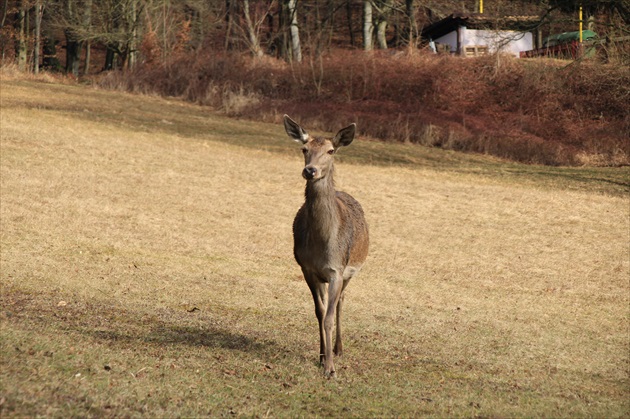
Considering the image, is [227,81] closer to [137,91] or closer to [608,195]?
[137,91]

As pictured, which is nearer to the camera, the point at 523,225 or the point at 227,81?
the point at 523,225

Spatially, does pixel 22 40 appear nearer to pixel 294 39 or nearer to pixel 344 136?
pixel 294 39

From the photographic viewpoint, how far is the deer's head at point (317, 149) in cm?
884

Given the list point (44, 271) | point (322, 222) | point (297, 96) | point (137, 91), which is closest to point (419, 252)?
point (44, 271)

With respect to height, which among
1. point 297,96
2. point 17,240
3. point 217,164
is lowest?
point 17,240

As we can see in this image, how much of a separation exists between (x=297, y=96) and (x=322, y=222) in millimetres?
33891

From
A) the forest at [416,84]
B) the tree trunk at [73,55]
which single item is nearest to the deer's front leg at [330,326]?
the forest at [416,84]

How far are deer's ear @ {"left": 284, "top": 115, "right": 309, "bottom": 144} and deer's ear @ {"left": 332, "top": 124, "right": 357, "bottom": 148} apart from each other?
34 centimetres

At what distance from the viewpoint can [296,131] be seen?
9.66 metres

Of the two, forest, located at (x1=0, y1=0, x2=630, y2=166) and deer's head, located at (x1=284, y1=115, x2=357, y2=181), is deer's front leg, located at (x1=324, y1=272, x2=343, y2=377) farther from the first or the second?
forest, located at (x1=0, y1=0, x2=630, y2=166)

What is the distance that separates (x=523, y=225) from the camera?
2220 cm

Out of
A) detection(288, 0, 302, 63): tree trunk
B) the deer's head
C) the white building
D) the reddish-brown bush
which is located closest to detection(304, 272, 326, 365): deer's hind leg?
the deer's head

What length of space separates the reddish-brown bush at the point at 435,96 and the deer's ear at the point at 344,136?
26101 mm

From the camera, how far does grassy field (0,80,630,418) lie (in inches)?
326
